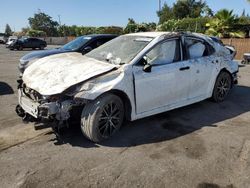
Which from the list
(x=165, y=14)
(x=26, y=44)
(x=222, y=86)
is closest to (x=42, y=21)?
(x=165, y=14)

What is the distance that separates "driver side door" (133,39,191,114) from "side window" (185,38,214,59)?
311mm

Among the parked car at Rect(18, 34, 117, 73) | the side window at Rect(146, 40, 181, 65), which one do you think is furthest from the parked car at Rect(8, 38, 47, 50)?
the side window at Rect(146, 40, 181, 65)

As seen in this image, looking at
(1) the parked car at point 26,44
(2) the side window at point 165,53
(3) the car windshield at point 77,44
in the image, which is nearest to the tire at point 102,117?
(2) the side window at point 165,53

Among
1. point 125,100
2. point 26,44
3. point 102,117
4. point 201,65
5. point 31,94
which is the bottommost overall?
point 26,44

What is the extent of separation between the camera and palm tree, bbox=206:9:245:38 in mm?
26688

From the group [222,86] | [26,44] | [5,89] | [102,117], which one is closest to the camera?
[102,117]

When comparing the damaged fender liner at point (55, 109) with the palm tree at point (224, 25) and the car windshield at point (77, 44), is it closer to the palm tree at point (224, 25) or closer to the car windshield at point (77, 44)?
the car windshield at point (77, 44)

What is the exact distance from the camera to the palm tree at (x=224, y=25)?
26.7 metres

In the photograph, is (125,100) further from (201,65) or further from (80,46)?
(80,46)

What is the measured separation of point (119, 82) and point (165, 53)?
4.38 ft

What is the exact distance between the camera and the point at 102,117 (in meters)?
4.75

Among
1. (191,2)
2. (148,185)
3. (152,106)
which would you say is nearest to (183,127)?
(152,106)

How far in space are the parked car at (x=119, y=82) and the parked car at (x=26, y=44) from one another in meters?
28.0

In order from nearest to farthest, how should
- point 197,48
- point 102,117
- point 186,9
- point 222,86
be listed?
point 102,117, point 197,48, point 222,86, point 186,9
